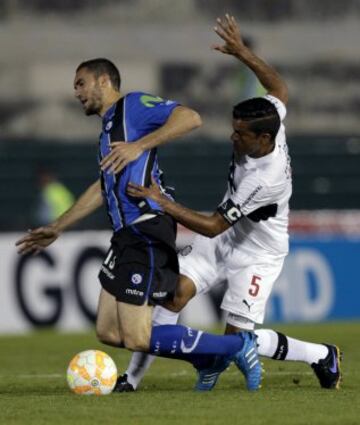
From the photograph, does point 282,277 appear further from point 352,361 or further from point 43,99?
point 43,99

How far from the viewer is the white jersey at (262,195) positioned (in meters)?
8.26

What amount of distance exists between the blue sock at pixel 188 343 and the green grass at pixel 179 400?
24 centimetres

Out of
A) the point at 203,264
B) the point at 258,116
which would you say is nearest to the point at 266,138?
the point at 258,116

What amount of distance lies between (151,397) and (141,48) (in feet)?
54.1

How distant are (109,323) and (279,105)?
68.0 inches

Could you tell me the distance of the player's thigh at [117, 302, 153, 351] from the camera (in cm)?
789

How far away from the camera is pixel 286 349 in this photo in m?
8.51

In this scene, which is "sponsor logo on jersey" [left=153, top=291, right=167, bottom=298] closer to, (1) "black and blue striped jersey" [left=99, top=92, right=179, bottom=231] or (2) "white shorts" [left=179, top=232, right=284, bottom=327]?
(1) "black and blue striped jersey" [left=99, top=92, right=179, bottom=231]

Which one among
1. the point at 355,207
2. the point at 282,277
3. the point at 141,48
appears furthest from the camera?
the point at 141,48

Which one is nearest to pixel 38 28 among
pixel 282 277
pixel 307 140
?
pixel 307 140

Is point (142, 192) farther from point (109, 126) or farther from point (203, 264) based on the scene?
point (203, 264)

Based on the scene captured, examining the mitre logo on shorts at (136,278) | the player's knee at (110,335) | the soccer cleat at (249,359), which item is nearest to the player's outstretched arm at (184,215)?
the mitre logo on shorts at (136,278)

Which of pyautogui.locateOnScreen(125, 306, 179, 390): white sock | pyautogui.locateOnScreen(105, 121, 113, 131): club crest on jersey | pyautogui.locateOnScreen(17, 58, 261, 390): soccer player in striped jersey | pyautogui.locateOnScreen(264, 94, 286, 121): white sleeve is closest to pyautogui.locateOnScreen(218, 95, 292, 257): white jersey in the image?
pyautogui.locateOnScreen(264, 94, 286, 121): white sleeve

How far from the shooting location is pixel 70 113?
76.0 feet
